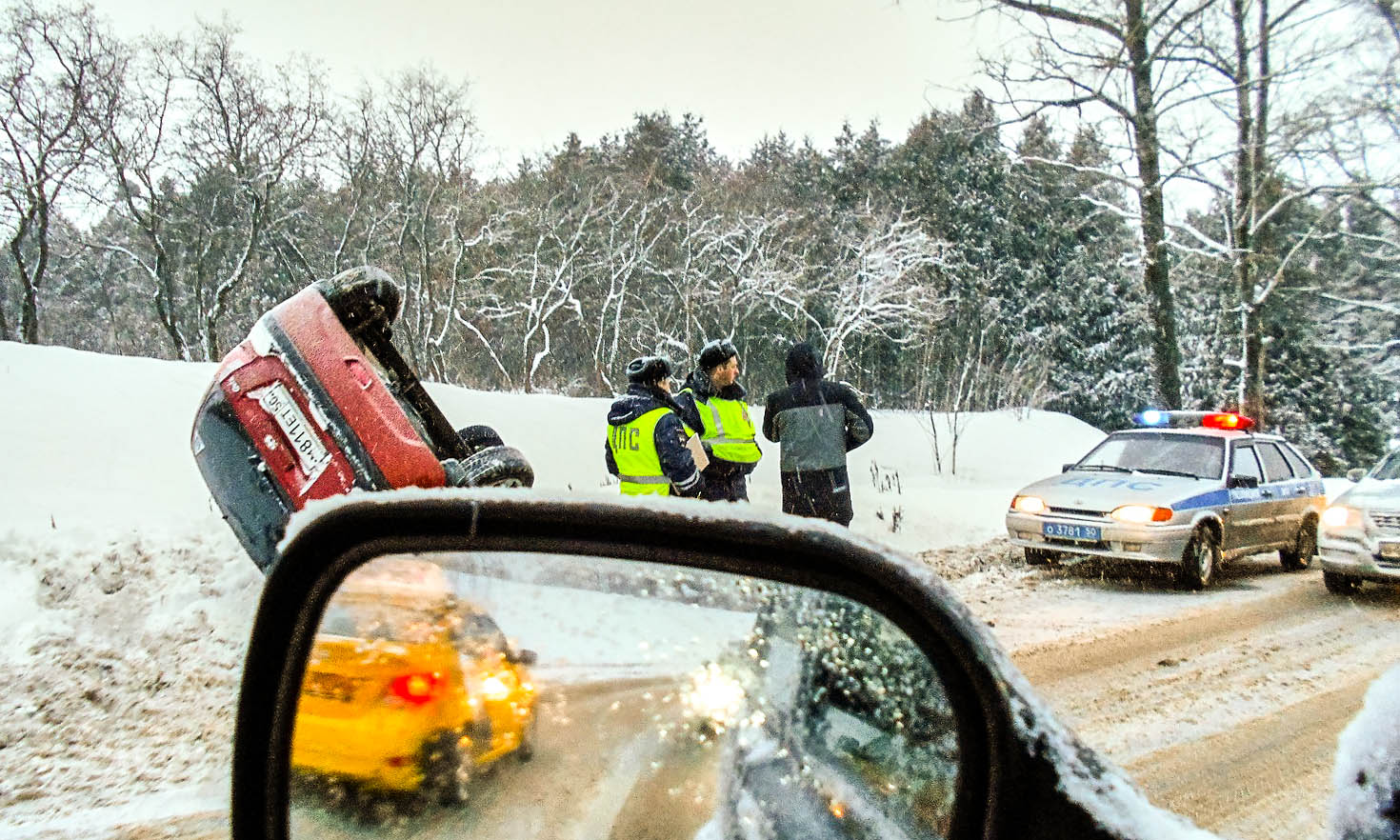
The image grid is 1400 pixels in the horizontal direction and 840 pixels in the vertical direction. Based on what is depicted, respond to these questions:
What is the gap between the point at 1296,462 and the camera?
994cm

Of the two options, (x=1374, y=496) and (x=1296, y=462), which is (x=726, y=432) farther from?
(x=1296, y=462)

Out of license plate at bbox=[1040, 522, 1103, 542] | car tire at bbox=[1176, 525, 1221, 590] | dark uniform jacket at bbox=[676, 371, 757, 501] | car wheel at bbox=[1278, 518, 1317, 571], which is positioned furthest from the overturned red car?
car wheel at bbox=[1278, 518, 1317, 571]

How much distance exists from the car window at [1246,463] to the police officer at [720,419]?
5.81 m

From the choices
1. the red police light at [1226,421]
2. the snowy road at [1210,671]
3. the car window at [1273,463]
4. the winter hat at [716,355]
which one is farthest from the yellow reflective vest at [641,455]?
the car window at [1273,463]

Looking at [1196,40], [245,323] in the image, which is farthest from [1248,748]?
[245,323]

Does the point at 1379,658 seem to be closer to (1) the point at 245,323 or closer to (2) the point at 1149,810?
(2) the point at 1149,810

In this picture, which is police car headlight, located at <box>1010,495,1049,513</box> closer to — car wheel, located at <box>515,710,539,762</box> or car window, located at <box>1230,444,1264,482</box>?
car window, located at <box>1230,444,1264,482</box>

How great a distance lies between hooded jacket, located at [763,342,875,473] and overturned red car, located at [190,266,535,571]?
2.70 metres

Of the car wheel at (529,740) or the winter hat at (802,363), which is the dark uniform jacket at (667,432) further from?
the car wheel at (529,740)

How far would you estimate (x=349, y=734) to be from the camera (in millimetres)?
1124

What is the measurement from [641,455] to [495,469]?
4.58 ft

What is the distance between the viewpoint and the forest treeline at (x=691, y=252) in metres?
20.1

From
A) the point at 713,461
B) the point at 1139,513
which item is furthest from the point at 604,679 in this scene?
the point at 1139,513

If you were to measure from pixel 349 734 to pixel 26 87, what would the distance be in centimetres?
2464
